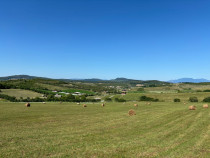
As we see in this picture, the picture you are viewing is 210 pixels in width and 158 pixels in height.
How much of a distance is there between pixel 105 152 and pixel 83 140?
10.2 feet

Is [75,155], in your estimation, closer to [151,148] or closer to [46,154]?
[46,154]

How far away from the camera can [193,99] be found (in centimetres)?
6662

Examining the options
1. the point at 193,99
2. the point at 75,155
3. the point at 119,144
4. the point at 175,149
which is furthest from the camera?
the point at 193,99

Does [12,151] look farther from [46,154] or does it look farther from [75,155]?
[75,155]

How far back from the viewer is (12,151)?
10766 millimetres

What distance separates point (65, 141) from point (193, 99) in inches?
2667

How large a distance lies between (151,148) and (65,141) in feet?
22.6

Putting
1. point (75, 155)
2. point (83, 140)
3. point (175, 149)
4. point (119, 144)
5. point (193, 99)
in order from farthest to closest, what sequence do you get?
point (193, 99) < point (83, 140) < point (119, 144) < point (175, 149) < point (75, 155)

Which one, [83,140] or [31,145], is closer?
[31,145]

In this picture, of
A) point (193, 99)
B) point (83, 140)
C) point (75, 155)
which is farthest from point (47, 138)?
point (193, 99)

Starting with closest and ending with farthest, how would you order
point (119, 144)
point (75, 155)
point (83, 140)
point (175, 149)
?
1. point (75, 155)
2. point (175, 149)
3. point (119, 144)
4. point (83, 140)

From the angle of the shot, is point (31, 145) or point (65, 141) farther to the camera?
point (65, 141)

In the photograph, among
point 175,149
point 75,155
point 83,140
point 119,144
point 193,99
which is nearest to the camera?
point 75,155

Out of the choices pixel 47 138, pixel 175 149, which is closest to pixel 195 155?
pixel 175 149
